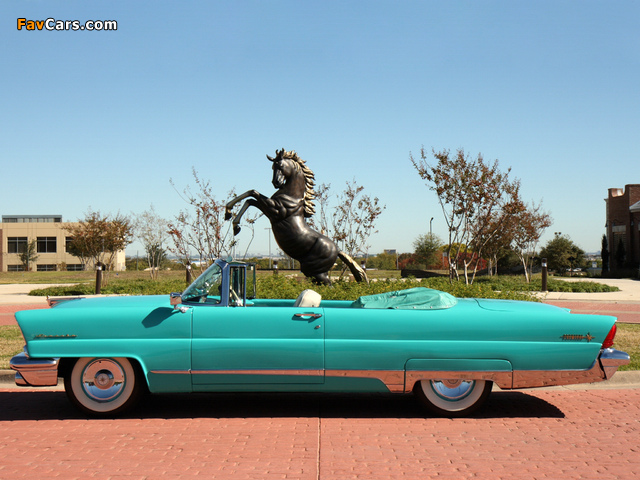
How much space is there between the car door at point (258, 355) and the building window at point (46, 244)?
5603 cm

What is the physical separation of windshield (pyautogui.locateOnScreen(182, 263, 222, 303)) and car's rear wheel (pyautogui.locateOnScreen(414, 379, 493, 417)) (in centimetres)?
200

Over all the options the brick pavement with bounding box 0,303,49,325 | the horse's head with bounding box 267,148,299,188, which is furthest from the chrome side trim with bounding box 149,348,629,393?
the brick pavement with bounding box 0,303,49,325

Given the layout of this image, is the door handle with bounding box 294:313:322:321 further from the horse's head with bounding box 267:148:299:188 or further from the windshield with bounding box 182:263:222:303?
the horse's head with bounding box 267:148:299:188

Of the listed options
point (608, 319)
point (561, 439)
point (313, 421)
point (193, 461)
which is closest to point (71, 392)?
point (193, 461)

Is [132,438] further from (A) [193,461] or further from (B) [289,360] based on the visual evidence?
(B) [289,360]

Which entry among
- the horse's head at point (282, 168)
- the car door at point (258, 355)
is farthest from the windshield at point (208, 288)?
the horse's head at point (282, 168)

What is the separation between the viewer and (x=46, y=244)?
186 ft

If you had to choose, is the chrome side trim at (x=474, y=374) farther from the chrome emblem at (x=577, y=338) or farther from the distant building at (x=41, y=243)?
the distant building at (x=41, y=243)

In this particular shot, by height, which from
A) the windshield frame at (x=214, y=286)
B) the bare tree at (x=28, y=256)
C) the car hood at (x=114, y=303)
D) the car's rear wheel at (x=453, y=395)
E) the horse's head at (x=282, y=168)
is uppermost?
the horse's head at (x=282, y=168)

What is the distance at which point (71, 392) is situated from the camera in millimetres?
5566

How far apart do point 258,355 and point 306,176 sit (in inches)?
318

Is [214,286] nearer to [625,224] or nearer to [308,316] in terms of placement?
[308,316]

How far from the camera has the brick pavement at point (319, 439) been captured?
14.0 feet

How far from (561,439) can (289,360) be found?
230 cm
